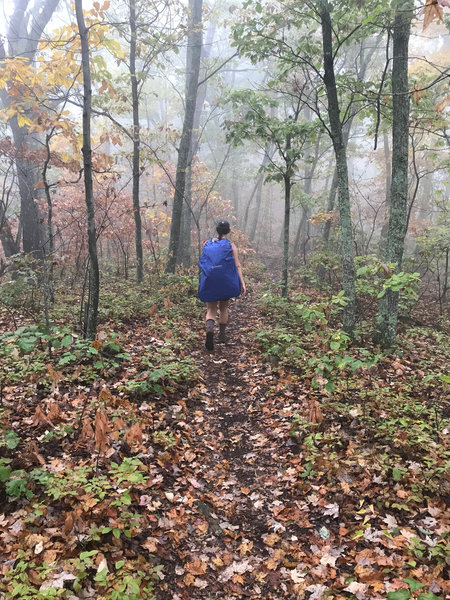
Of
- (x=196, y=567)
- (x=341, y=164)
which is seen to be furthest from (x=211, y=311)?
(x=196, y=567)

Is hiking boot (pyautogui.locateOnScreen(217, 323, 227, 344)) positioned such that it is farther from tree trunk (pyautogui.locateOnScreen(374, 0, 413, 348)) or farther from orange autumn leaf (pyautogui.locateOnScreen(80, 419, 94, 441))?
orange autumn leaf (pyautogui.locateOnScreen(80, 419, 94, 441))

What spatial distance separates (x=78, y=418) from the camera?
3.87 m

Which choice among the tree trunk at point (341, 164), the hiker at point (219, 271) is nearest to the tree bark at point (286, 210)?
the tree trunk at point (341, 164)

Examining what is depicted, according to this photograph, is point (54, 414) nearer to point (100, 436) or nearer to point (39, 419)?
point (39, 419)

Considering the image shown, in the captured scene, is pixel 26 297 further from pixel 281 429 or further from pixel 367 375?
pixel 367 375

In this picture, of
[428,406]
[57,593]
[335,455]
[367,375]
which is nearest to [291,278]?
[367,375]

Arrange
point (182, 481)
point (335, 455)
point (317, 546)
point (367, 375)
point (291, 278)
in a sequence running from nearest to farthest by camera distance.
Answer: point (317, 546), point (182, 481), point (335, 455), point (367, 375), point (291, 278)

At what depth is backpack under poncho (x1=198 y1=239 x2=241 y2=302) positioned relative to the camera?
20.7ft

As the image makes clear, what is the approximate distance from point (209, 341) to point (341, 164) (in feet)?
12.7

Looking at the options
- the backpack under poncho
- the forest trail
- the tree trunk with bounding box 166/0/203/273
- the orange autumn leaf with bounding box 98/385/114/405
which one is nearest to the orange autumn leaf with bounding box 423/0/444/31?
the forest trail

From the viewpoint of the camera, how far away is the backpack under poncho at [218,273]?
6.30 m

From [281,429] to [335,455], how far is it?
2.70ft

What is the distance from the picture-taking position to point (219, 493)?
11.4ft

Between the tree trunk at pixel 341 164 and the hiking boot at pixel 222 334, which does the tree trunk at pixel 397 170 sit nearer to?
the tree trunk at pixel 341 164
